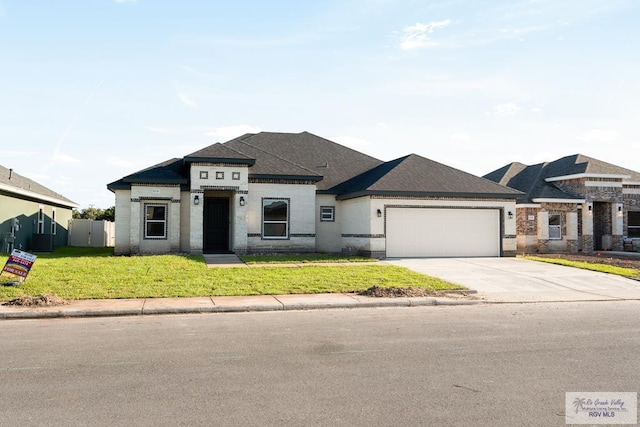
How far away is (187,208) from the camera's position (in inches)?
931

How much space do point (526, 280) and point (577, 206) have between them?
15.0 meters

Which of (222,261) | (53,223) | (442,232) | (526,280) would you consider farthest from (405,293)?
(53,223)

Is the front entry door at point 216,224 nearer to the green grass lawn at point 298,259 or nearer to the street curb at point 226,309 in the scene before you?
the green grass lawn at point 298,259

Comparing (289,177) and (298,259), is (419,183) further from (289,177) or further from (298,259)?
(298,259)

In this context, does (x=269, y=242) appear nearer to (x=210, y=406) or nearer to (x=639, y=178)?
(x=210, y=406)

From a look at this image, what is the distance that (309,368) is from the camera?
21.9 ft

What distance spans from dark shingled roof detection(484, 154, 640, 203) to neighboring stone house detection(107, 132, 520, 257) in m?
5.86

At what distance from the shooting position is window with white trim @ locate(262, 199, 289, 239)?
24.0 m

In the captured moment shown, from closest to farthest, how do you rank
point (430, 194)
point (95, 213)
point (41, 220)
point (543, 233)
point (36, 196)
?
point (430, 194), point (36, 196), point (543, 233), point (41, 220), point (95, 213)

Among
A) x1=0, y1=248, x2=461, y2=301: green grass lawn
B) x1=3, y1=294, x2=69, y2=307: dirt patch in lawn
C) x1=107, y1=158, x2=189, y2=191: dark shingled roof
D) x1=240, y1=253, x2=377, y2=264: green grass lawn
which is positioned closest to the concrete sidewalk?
x1=3, y1=294, x2=69, y2=307: dirt patch in lawn

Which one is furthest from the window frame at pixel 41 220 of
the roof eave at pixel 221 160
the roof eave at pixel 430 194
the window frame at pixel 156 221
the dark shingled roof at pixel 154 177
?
the roof eave at pixel 430 194

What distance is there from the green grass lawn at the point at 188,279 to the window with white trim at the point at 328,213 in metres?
7.31

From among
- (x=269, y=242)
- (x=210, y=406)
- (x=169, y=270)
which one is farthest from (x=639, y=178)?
(x=210, y=406)

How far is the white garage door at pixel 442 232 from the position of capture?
74.8ft
